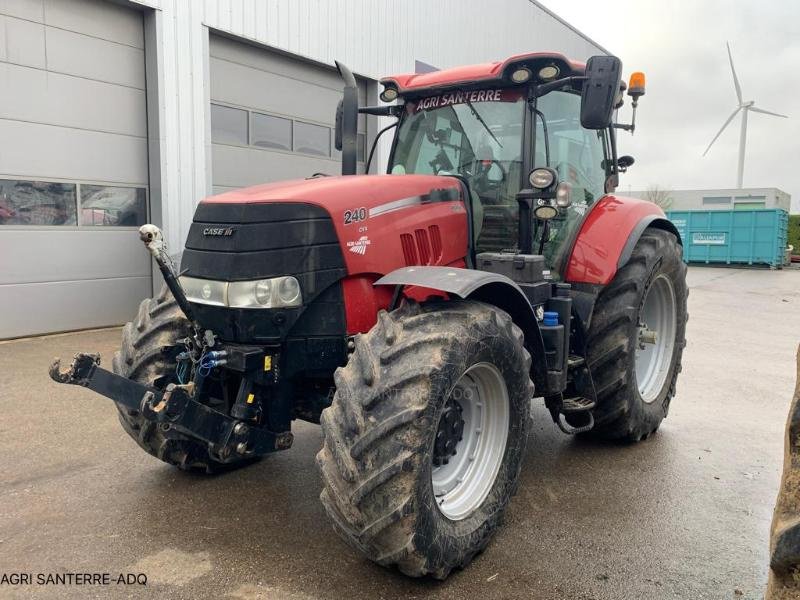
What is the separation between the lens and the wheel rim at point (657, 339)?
4.96 metres

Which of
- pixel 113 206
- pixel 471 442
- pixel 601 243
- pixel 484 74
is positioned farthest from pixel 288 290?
pixel 113 206

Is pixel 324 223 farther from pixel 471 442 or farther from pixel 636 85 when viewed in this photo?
pixel 636 85

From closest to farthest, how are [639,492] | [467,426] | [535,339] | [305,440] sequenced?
Result: [467,426], [535,339], [639,492], [305,440]

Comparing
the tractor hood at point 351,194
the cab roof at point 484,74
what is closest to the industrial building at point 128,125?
the cab roof at point 484,74

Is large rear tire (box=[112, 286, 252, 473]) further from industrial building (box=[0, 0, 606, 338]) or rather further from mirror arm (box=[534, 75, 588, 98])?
industrial building (box=[0, 0, 606, 338])

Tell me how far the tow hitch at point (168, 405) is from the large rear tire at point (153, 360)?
46 cm

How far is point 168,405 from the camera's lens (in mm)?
2723

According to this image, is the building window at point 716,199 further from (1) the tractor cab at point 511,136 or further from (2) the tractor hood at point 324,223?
(2) the tractor hood at point 324,223

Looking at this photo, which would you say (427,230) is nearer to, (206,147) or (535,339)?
(535,339)

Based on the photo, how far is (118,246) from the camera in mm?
8664

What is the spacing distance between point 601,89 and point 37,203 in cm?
695

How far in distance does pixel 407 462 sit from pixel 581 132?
2891 mm

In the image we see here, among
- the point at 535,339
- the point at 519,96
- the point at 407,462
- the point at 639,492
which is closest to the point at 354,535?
the point at 407,462

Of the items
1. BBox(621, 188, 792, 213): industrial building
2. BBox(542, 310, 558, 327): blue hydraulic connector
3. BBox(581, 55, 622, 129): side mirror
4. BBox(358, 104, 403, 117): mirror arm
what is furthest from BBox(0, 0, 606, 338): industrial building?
BBox(621, 188, 792, 213): industrial building
